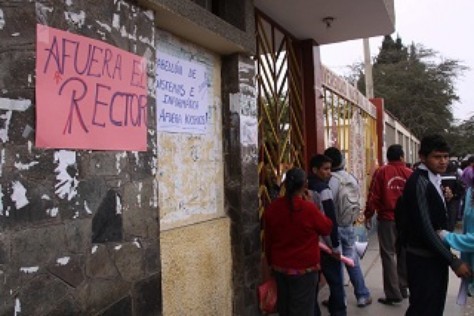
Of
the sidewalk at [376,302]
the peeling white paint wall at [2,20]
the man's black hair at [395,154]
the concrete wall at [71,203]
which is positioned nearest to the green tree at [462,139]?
the sidewalk at [376,302]

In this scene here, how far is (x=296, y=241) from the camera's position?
3.90 meters

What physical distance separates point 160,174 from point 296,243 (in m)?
1.21

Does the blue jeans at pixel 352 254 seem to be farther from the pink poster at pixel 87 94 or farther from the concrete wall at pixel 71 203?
the pink poster at pixel 87 94

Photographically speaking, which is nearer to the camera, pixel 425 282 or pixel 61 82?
pixel 61 82

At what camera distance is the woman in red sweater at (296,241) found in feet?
12.6

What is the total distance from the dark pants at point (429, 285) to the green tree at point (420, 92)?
33.4 m

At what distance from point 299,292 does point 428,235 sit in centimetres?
111

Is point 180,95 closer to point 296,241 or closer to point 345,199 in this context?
point 296,241

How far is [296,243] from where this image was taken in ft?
12.8

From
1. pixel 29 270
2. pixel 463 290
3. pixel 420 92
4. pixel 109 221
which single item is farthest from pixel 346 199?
pixel 420 92

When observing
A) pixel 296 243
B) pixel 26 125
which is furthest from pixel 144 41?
pixel 296 243

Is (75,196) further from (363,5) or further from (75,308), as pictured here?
(363,5)

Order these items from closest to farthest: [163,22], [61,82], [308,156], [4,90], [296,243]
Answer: [4,90] < [61,82] < [163,22] < [296,243] < [308,156]

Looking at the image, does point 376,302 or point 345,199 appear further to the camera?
point 376,302
